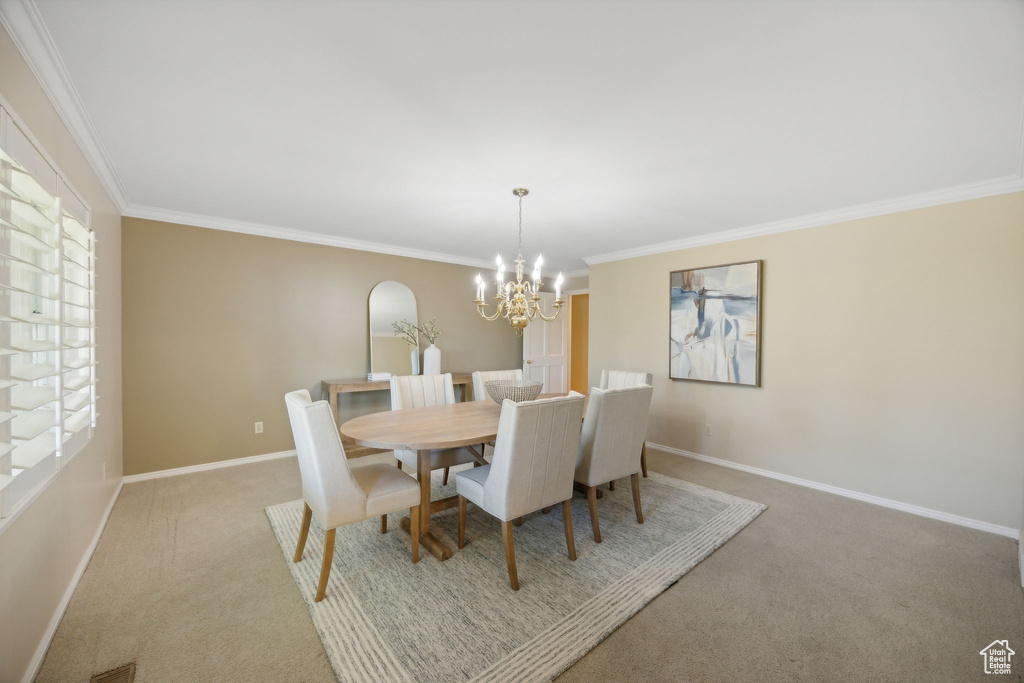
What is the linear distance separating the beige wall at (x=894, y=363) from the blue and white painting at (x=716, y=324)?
0.12m

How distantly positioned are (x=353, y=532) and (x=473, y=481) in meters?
0.96

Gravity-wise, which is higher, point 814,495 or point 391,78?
point 391,78

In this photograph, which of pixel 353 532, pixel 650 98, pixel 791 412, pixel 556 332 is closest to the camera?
pixel 650 98

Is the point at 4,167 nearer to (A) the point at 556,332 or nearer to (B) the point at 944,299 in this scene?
(B) the point at 944,299

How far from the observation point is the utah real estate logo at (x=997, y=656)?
153 cm

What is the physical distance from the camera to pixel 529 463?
6.60ft

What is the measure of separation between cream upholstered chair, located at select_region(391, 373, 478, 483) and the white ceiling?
4.75 feet

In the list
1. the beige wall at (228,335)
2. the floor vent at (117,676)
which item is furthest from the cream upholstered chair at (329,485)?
the beige wall at (228,335)

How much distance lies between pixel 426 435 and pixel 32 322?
1.51 metres

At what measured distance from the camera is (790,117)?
6.05 ft

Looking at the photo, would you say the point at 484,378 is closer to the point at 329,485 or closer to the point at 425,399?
the point at 425,399

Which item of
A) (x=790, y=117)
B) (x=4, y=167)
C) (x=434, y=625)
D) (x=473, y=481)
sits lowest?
(x=434, y=625)

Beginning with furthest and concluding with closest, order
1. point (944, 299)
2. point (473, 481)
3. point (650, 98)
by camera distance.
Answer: point (944, 299) < point (473, 481) < point (650, 98)

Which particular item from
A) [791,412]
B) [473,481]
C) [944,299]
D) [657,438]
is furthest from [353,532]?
[944,299]
